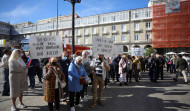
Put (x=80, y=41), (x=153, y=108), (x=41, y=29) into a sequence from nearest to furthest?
1. (x=153, y=108)
2. (x=80, y=41)
3. (x=41, y=29)

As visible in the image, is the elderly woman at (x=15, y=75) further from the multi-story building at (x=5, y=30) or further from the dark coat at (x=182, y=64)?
the multi-story building at (x=5, y=30)

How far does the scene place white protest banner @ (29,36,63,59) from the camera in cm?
430

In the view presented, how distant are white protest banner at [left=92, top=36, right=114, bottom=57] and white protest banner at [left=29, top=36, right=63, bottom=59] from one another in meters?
1.39

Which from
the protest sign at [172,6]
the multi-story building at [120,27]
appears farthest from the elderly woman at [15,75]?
the protest sign at [172,6]

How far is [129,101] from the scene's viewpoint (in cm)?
523

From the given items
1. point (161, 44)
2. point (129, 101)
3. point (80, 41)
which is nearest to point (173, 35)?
point (161, 44)

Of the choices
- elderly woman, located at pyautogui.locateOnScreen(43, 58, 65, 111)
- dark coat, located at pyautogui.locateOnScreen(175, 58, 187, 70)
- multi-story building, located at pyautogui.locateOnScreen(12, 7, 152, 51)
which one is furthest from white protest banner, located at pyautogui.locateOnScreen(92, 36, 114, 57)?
multi-story building, located at pyautogui.locateOnScreen(12, 7, 152, 51)

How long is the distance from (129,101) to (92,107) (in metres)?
1.66

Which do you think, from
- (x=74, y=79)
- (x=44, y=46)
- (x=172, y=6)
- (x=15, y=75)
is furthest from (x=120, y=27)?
(x=15, y=75)

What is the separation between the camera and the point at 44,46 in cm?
451

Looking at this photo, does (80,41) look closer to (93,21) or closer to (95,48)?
(93,21)

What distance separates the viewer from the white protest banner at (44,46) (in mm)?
4296

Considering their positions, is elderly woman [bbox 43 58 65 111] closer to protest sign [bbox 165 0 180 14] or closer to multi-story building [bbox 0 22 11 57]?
protest sign [bbox 165 0 180 14]

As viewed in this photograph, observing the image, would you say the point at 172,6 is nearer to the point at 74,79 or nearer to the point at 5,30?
the point at 74,79
